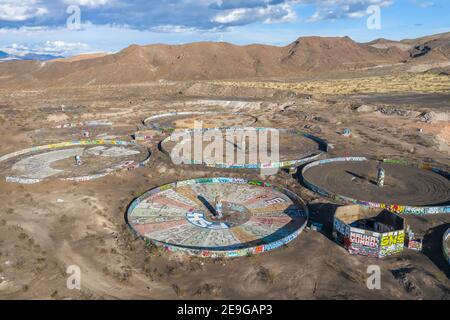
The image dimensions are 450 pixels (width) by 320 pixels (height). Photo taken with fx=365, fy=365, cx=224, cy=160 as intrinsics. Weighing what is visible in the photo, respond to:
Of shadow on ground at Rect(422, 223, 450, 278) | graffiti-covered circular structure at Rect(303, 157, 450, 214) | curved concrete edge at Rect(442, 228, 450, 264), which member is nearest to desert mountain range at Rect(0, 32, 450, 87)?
graffiti-covered circular structure at Rect(303, 157, 450, 214)

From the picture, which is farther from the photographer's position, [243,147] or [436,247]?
[243,147]

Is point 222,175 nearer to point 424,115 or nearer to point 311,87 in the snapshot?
point 424,115

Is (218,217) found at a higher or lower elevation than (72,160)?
lower

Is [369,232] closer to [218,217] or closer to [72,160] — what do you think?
[218,217]

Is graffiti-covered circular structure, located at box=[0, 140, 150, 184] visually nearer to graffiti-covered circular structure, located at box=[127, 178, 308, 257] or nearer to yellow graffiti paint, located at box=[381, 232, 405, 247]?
graffiti-covered circular structure, located at box=[127, 178, 308, 257]

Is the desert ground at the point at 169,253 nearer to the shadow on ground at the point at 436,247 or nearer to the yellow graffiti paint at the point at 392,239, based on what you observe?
the shadow on ground at the point at 436,247

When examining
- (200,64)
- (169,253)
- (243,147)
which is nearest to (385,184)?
(243,147)

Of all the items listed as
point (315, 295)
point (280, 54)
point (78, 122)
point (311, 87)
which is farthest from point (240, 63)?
point (315, 295)
